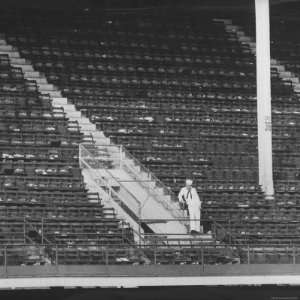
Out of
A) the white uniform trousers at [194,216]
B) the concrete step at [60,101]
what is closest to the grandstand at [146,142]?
the concrete step at [60,101]

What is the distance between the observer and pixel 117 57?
30.7 metres

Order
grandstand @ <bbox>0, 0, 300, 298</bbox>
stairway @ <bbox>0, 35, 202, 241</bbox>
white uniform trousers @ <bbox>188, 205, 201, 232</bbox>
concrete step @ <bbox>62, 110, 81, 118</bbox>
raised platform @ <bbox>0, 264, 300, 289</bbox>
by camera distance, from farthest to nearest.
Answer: concrete step @ <bbox>62, 110, 81, 118</bbox> → stairway @ <bbox>0, 35, 202, 241</bbox> → white uniform trousers @ <bbox>188, 205, 201, 232</bbox> → grandstand @ <bbox>0, 0, 300, 298</bbox> → raised platform @ <bbox>0, 264, 300, 289</bbox>

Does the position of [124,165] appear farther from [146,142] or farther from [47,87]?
[47,87]

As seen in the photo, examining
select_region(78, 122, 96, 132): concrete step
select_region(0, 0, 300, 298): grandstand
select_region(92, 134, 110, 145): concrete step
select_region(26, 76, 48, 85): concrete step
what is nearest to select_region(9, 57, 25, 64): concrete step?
select_region(0, 0, 300, 298): grandstand

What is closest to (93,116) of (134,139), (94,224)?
(134,139)

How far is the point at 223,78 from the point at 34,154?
7.28 meters

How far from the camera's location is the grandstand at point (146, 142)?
22312mm

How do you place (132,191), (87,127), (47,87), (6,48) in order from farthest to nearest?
1. (6,48)
2. (47,87)
3. (87,127)
4. (132,191)

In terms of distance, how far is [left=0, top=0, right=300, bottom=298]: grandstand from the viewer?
2231 cm

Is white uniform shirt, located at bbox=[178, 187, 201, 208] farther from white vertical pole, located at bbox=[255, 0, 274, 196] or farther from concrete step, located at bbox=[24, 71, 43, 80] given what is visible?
concrete step, located at bbox=[24, 71, 43, 80]

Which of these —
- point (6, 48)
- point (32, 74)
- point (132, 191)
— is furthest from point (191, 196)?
point (6, 48)

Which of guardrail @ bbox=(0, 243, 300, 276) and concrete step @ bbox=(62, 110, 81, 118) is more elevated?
concrete step @ bbox=(62, 110, 81, 118)

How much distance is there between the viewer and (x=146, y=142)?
90.3 feet

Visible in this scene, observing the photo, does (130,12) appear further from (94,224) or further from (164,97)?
(94,224)
